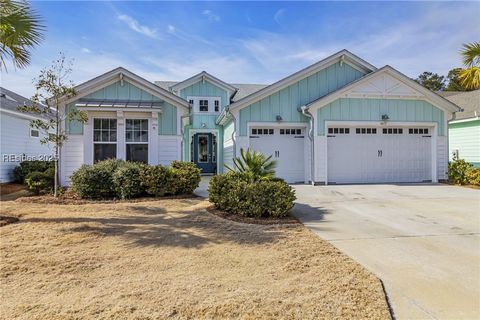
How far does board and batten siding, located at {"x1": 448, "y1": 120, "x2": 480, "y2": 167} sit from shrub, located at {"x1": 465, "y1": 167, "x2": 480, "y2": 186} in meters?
3.95

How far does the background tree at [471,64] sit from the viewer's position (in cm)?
1100

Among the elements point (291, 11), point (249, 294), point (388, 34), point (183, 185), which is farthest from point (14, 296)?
point (388, 34)

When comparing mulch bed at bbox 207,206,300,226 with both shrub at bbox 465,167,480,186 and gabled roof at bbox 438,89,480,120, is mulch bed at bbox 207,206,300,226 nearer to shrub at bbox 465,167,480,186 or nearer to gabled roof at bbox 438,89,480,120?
shrub at bbox 465,167,480,186

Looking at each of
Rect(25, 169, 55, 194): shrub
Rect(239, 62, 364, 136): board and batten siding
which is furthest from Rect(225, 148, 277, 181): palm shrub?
Rect(25, 169, 55, 194): shrub

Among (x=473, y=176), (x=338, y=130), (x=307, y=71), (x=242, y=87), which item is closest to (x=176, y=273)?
(x=338, y=130)

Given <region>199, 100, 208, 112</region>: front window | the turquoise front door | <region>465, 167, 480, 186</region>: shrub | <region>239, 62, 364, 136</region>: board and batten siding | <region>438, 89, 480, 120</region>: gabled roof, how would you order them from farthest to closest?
1. the turquoise front door
2. <region>199, 100, 208, 112</region>: front window
3. <region>438, 89, 480, 120</region>: gabled roof
4. <region>239, 62, 364, 136</region>: board and batten siding
5. <region>465, 167, 480, 186</region>: shrub

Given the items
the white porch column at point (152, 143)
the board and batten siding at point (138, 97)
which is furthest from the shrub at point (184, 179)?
the board and batten siding at point (138, 97)

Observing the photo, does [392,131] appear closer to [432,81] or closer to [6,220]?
[6,220]

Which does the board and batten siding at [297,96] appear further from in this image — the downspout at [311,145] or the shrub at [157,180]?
the shrub at [157,180]

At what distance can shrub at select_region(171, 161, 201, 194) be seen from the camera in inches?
402

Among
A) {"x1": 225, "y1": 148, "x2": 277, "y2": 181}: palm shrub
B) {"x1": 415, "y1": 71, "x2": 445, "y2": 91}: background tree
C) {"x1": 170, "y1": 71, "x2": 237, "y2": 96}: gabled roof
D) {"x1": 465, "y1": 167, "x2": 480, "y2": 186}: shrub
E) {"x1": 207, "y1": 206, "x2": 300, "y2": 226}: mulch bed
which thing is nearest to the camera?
{"x1": 207, "y1": 206, "x2": 300, "y2": 226}: mulch bed

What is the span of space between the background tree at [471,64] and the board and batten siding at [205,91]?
12512mm

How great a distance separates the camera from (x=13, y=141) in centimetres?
1470

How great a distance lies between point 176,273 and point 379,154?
12.4 meters
